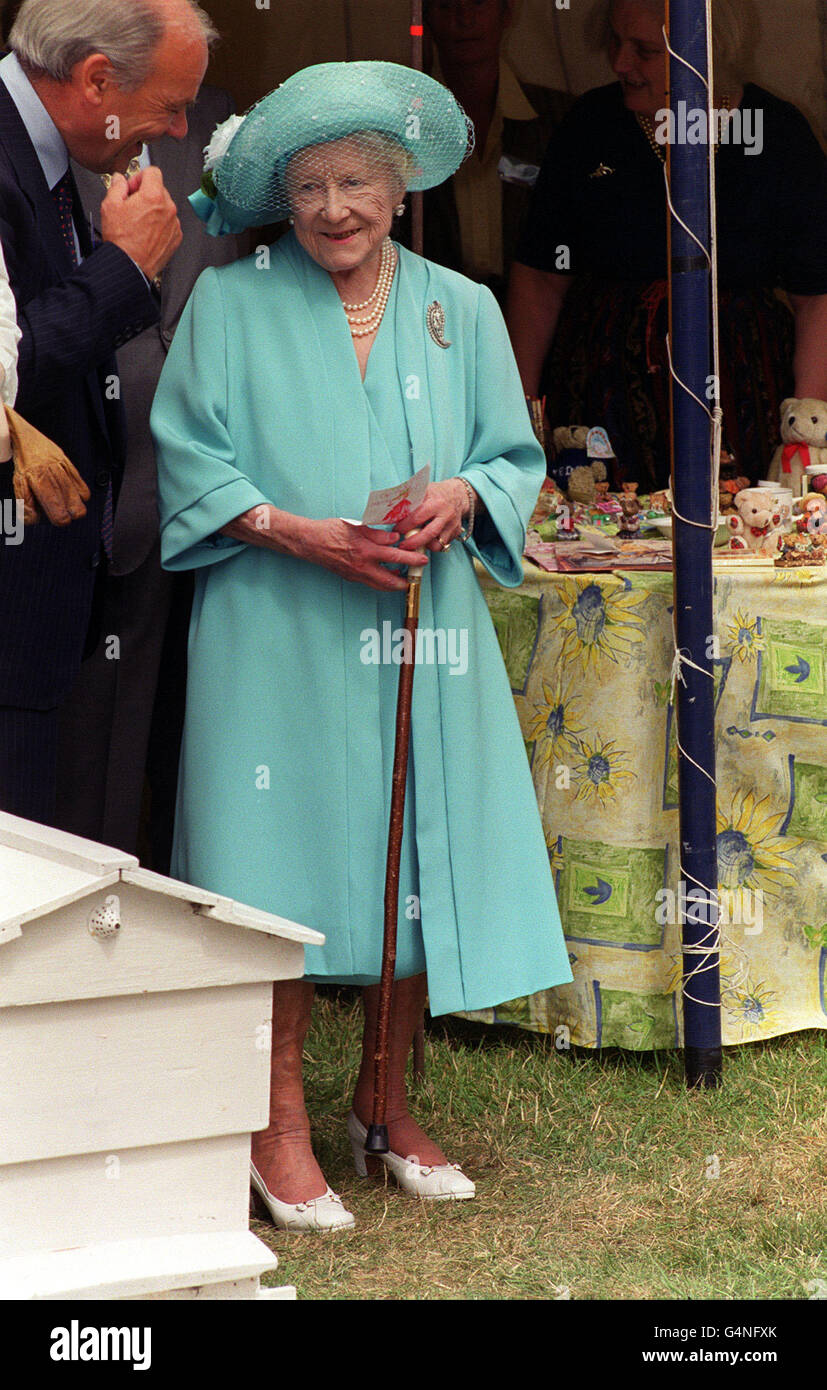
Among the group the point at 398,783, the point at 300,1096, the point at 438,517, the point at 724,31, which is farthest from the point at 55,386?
the point at 724,31

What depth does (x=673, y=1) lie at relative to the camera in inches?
120

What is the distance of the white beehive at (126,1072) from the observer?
2057 millimetres

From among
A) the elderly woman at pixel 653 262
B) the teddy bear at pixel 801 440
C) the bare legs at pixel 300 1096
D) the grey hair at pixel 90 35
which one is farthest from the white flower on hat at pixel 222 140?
the teddy bear at pixel 801 440

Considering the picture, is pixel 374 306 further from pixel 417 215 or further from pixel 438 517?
pixel 417 215

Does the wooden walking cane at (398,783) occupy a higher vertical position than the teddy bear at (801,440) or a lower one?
lower

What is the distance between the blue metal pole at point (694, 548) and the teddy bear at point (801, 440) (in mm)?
535

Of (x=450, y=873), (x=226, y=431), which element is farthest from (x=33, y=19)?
(x=450, y=873)

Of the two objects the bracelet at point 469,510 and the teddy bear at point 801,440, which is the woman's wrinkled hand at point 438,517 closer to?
the bracelet at point 469,510

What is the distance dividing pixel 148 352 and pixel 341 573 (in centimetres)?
82

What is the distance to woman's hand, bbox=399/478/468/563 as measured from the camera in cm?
262

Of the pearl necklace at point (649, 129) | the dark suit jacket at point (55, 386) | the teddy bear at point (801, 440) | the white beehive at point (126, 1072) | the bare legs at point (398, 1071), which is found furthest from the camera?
the pearl necklace at point (649, 129)

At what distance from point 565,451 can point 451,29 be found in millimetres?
1193

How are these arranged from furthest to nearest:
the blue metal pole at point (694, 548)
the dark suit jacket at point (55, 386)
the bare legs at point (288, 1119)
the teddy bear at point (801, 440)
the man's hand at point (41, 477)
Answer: the teddy bear at point (801, 440) < the blue metal pole at point (694, 548) < the bare legs at point (288, 1119) < the dark suit jacket at point (55, 386) < the man's hand at point (41, 477)

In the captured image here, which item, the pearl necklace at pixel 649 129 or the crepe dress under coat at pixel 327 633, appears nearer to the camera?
the crepe dress under coat at pixel 327 633
